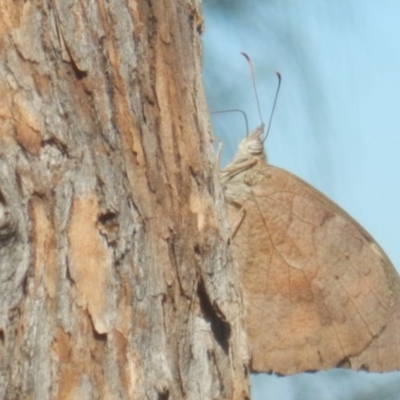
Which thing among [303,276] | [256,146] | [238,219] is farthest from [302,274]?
[256,146]

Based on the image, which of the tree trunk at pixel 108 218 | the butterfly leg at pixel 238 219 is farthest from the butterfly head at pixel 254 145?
the tree trunk at pixel 108 218

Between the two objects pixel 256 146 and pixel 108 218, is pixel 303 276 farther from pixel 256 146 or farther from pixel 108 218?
pixel 108 218

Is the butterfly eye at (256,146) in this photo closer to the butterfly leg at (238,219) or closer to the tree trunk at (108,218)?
the butterfly leg at (238,219)

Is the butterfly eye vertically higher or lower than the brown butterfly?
higher

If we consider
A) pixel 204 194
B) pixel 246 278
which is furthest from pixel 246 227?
pixel 204 194

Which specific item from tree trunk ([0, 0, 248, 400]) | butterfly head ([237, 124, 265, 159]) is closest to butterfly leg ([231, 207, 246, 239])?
butterfly head ([237, 124, 265, 159])

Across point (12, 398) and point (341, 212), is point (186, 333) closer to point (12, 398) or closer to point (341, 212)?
point (12, 398)

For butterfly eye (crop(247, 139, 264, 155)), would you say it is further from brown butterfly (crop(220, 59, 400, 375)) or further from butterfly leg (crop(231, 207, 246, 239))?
butterfly leg (crop(231, 207, 246, 239))

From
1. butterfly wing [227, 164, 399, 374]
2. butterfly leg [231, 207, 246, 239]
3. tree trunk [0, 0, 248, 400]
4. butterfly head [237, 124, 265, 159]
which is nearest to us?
tree trunk [0, 0, 248, 400]
